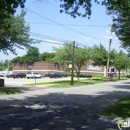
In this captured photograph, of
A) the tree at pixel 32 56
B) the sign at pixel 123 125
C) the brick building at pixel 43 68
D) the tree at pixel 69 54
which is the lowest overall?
the sign at pixel 123 125

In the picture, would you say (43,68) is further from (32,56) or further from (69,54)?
(69,54)

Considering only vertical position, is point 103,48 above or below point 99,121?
above

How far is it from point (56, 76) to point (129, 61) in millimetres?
20335

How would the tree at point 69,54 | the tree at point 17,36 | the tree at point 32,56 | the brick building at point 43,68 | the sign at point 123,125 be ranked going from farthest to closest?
the tree at point 32,56 → the brick building at point 43,68 → the tree at point 69,54 → the tree at point 17,36 → the sign at point 123,125

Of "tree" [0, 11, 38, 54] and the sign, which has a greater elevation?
"tree" [0, 11, 38, 54]

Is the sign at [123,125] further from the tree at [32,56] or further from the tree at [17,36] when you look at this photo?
the tree at [32,56]

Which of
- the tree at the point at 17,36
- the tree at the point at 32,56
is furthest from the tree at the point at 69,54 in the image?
the tree at the point at 32,56

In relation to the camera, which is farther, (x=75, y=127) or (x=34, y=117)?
(x=34, y=117)

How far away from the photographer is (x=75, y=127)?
27.2 ft

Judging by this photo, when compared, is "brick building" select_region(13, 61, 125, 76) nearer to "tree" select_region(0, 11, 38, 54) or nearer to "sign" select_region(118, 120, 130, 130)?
"tree" select_region(0, 11, 38, 54)

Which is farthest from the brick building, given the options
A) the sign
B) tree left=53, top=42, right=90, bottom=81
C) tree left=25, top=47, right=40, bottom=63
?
the sign

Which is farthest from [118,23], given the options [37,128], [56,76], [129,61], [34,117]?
[56,76]

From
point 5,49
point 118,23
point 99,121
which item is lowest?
point 99,121

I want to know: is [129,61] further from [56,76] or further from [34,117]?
[34,117]
